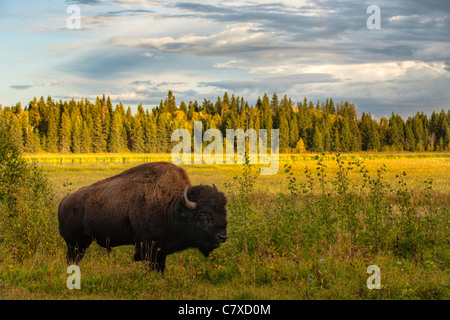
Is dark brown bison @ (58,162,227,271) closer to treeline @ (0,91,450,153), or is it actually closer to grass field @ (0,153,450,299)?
grass field @ (0,153,450,299)

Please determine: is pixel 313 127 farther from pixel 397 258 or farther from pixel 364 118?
pixel 397 258

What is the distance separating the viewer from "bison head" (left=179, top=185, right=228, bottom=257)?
7668 mm

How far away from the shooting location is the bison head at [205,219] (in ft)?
25.2

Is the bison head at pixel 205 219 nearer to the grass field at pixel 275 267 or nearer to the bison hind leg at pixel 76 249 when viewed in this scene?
the grass field at pixel 275 267

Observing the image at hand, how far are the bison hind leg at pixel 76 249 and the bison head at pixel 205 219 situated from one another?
107 inches

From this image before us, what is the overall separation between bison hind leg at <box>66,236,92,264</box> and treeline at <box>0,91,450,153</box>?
338ft

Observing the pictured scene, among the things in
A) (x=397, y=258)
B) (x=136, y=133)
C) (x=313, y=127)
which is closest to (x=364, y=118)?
(x=313, y=127)

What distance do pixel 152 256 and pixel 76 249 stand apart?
7.16ft

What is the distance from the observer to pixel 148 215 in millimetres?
8133

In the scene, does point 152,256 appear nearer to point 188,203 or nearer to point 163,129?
point 188,203

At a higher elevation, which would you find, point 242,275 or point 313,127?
point 313,127
